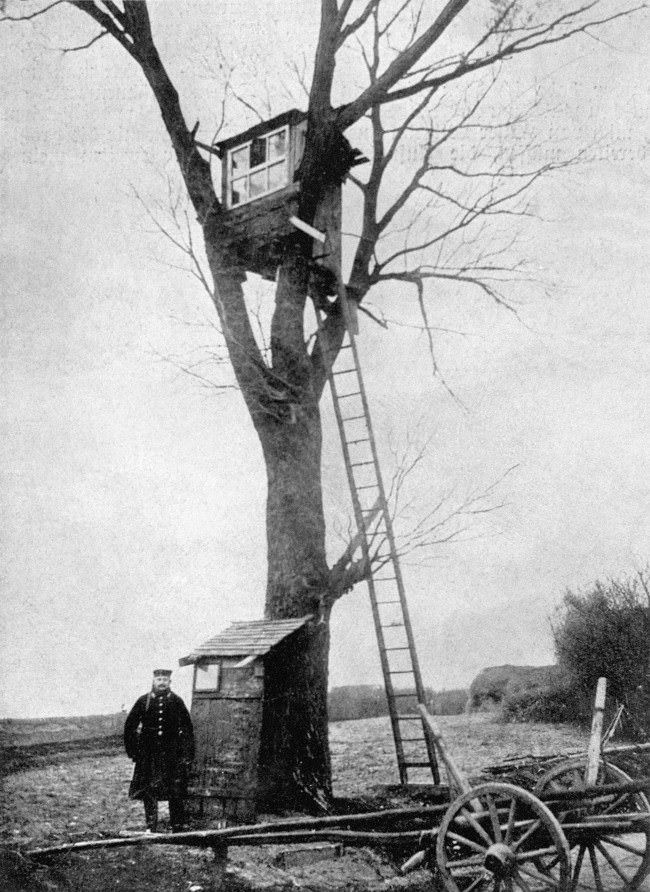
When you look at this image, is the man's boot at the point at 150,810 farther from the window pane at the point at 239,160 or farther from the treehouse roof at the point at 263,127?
the treehouse roof at the point at 263,127

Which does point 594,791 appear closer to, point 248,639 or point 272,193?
point 248,639

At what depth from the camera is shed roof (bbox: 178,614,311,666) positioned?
25.7 feet

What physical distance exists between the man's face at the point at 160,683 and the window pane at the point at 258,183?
7.36 metres

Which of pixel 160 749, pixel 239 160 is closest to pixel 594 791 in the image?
pixel 160 749

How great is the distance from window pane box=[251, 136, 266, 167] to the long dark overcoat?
8377mm

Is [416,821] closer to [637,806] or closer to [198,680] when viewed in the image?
[637,806]

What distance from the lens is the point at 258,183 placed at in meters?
11.5

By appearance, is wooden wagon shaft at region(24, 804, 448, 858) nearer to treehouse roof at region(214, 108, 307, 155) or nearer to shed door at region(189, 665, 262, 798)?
shed door at region(189, 665, 262, 798)

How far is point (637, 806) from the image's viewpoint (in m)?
5.56

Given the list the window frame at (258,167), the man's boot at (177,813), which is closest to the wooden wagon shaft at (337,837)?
the man's boot at (177,813)

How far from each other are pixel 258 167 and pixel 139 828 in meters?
9.50

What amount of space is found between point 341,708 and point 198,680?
41.8 ft

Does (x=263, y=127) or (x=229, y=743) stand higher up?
(x=263, y=127)

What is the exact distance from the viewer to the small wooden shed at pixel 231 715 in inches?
302
